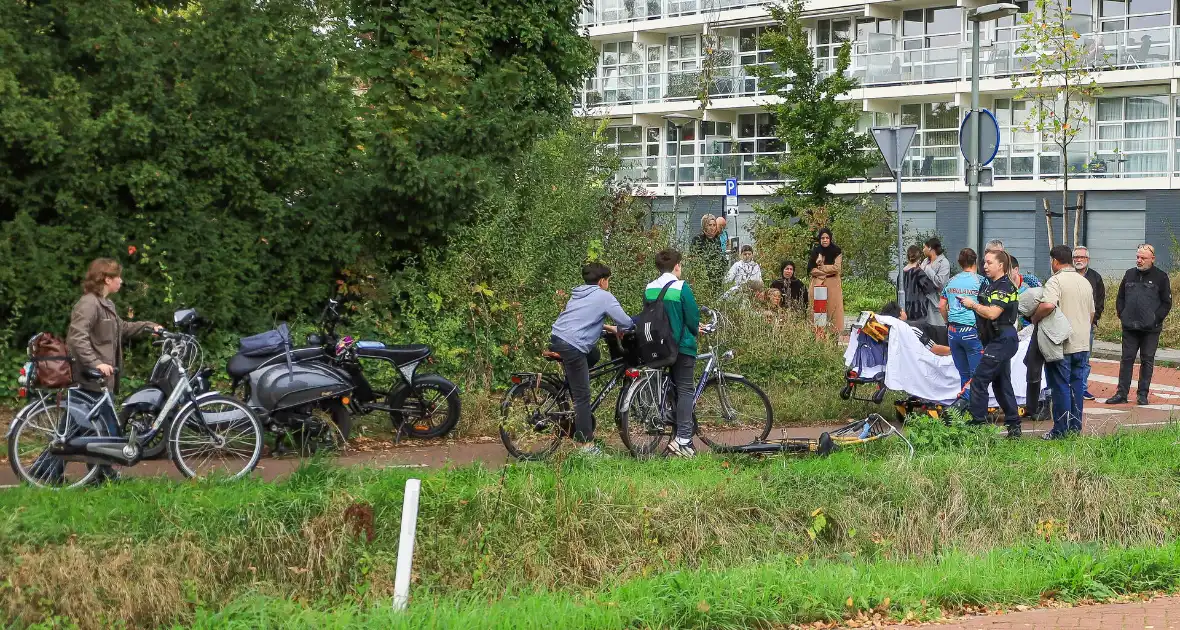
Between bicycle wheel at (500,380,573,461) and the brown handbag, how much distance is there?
11.0 feet

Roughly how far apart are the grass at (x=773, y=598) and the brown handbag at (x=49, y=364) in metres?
3.09

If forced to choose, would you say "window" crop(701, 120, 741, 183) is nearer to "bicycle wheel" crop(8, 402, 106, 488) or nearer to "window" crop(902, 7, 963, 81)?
"window" crop(902, 7, 963, 81)

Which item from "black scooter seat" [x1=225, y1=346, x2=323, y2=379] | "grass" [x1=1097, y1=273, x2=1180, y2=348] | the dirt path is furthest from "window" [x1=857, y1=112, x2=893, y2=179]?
"black scooter seat" [x1=225, y1=346, x2=323, y2=379]

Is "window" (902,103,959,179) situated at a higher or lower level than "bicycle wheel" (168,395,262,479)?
higher

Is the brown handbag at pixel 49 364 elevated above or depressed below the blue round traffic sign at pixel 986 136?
below

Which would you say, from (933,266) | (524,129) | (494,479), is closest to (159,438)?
(494,479)

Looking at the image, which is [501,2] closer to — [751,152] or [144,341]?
[144,341]

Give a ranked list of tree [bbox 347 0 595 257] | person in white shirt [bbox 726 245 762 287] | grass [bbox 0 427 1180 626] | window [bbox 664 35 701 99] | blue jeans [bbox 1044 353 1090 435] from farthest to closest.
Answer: window [bbox 664 35 701 99] < person in white shirt [bbox 726 245 762 287] < tree [bbox 347 0 595 257] < blue jeans [bbox 1044 353 1090 435] < grass [bbox 0 427 1180 626]

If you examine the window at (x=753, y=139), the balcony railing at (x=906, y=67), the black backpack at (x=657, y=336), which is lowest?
the black backpack at (x=657, y=336)

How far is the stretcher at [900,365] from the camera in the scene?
1216cm

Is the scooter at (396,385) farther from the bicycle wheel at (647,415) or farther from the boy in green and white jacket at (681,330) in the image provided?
the boy in green and white jacket at (681,330)

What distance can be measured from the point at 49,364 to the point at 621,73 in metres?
42.4

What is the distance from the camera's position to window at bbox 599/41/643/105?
4969 cm

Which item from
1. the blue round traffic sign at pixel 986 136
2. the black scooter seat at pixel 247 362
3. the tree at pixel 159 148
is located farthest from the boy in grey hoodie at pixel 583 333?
the blue round traffic sign at pixel 986 136
